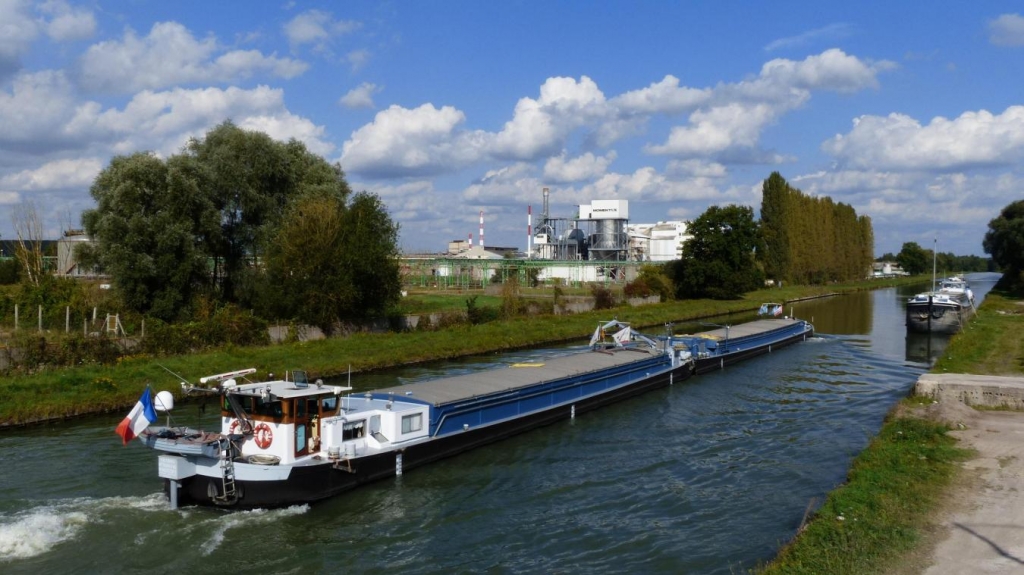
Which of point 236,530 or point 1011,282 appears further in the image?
point 1011,282

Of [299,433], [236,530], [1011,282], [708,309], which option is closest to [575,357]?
[299,433]

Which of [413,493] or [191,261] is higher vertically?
[191,261]

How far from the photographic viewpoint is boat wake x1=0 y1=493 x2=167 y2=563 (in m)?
15.5

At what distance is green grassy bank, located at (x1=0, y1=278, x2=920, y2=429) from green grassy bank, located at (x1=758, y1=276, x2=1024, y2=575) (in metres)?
23.0

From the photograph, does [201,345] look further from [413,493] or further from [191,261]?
[413,493]

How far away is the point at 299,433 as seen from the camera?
18750 millimetres

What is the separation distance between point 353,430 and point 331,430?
857mm

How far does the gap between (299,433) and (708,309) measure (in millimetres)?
61439

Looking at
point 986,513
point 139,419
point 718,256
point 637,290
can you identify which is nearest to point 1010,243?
point 718,256

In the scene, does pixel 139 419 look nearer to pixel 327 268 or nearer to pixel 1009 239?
pixel 327 268

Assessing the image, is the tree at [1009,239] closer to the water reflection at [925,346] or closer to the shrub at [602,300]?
the water reflection at [925,346]

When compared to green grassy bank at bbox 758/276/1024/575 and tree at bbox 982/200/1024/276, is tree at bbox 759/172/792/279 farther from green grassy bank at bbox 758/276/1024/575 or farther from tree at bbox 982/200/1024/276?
green grassy bank at bbox 758/276/1024/575

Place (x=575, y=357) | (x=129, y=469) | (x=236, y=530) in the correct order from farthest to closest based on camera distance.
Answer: (x=575, y=357), (x=129, y=469), (x=236, y=530)

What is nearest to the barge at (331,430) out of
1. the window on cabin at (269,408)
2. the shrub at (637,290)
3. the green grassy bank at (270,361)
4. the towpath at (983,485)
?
the window on cabin at (269,408)
